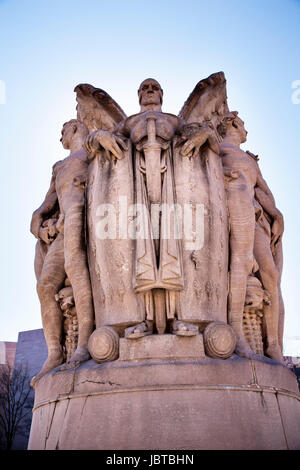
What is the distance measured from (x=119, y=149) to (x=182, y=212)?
3.12 feet

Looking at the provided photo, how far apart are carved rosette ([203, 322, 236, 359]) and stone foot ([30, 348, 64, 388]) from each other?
1797mm

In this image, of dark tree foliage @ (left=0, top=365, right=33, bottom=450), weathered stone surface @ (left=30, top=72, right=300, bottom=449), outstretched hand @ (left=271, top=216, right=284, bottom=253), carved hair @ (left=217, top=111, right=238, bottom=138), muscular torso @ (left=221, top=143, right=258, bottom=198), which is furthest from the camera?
dark tree foliage @ (left=0, top=365, right=33, bottom=450)

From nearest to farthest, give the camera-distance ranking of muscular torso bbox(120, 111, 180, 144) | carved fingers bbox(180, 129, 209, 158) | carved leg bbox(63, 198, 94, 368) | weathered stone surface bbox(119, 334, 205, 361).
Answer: weathered stone surface bbox(119, 334, 205, 361) < carved leg bbox(63, 198, 94, 368) < carved fingers bbox(180, 129, 209, 158) < muscular torso bbox(120, 111, 180, 144)

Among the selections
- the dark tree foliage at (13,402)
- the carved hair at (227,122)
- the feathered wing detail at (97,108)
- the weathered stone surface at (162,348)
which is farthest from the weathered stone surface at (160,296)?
the dark tree foliage at (13,402)

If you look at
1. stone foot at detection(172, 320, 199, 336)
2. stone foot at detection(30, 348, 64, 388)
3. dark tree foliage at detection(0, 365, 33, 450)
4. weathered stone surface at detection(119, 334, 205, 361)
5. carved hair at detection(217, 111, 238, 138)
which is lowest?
weathered stone surface at detection(119, 334, 205, 361)

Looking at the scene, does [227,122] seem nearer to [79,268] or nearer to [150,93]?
[150,93]

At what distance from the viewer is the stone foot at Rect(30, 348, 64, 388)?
15.9 feet

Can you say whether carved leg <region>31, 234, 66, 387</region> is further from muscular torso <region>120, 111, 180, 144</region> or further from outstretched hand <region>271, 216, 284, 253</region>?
outstretched hand <region>271, 216, 284, 253</region>

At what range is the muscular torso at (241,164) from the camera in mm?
5312

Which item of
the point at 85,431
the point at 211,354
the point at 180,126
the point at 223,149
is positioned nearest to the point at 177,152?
the point at 180,126

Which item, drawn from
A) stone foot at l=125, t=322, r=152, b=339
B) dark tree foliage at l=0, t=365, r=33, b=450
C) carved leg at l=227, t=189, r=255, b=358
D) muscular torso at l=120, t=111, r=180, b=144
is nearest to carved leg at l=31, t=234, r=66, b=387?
stone foot at l=125, t=322, r=152, b=339

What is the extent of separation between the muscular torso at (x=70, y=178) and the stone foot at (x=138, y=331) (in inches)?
66.1

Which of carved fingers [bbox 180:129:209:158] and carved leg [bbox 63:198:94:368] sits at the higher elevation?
carved fingers [bbox 180:129:209:158]

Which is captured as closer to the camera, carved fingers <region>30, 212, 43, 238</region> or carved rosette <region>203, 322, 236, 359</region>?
carved rosette <region>203, 322, 236, 359</region>
